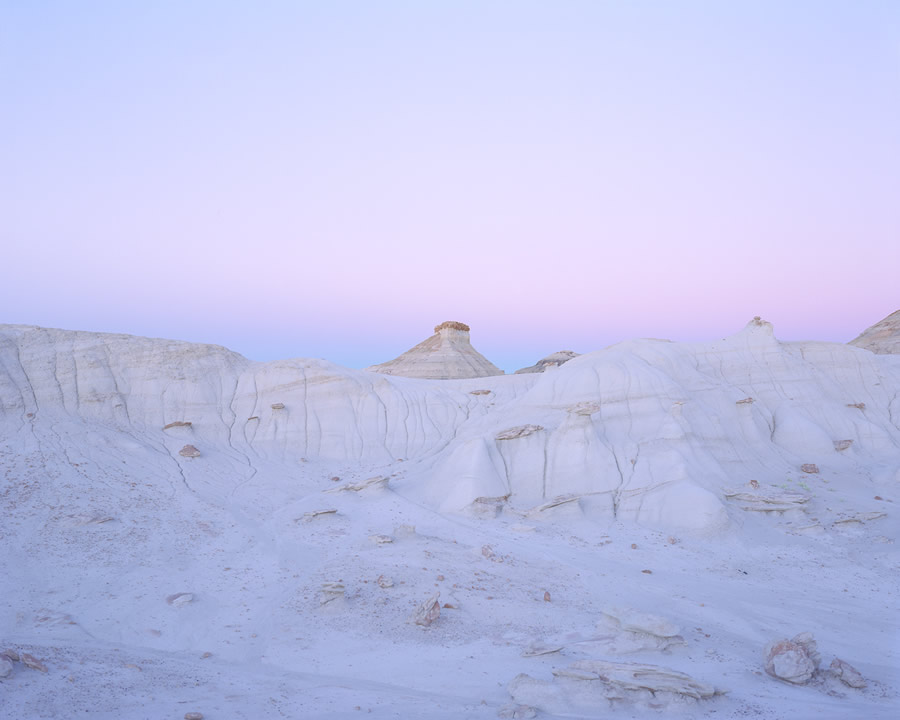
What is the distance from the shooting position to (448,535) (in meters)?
13.1

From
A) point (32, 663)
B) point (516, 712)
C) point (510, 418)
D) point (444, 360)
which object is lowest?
point (516, 712)

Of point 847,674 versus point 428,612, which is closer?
point 847,674

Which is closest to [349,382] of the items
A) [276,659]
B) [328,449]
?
[328,449]

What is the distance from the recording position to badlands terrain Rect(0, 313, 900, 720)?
288 inches

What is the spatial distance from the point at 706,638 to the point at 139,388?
16.8m

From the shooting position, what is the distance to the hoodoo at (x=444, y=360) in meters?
40.8

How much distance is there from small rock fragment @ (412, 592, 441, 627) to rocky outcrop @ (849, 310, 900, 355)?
113ft

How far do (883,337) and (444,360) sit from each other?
25750 millimetres

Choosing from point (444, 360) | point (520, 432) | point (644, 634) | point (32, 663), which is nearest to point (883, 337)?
point (444, 360)

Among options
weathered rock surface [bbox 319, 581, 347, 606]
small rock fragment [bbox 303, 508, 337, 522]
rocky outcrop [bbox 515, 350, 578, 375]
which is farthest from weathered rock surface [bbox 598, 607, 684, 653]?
rocky outcrop [bbox 515, 350, 578, 375]

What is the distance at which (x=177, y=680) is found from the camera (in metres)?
7.39

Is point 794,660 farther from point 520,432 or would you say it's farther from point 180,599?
point 520,432

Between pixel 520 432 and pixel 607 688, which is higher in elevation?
pixel 520 432

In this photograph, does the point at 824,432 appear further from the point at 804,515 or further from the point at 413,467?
the point at 413,467
